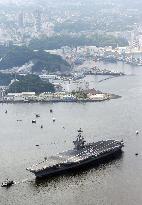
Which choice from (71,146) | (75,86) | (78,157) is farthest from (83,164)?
(75,86)

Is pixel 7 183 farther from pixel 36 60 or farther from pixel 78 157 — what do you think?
pixel 36 60

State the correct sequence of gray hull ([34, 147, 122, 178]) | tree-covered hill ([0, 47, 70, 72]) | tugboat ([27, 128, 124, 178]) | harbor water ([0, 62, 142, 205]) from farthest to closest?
tree-covered hill ([0, 47, 70, 72]), tugboat ([27, 128, 124, 178]), gray hull ([34, 147, 122, 178]), harbor water ([0, 62, 142, 205])

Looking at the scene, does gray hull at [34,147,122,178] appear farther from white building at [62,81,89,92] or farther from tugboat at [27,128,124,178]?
white building at [62,81,89,92]

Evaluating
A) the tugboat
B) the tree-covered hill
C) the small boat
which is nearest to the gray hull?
the tugboat

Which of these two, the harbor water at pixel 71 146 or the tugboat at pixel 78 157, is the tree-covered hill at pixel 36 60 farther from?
the tugboat at pixel 78 157

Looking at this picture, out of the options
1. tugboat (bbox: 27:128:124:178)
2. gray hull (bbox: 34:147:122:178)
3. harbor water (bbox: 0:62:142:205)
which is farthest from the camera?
tugboat (bbox: 27:128:124:178)

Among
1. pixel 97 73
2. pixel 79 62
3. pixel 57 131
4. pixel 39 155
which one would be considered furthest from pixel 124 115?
pixel 79 62
